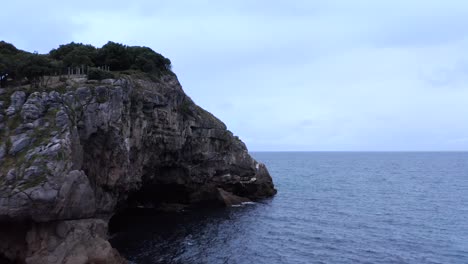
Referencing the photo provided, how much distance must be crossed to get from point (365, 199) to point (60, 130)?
2313 inches

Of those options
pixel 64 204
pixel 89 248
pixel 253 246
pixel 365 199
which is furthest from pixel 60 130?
pixel 365 199

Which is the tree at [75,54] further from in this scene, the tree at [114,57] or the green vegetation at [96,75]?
the green vegetation at [96,75]

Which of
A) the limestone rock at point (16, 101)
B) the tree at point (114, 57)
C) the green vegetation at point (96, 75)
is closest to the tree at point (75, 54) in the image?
the tree at point (114, 57)

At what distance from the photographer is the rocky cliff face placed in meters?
33.7

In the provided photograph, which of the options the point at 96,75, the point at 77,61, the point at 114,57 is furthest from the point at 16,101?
the point at 114,57

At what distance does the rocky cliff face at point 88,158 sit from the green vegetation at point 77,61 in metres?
3.17

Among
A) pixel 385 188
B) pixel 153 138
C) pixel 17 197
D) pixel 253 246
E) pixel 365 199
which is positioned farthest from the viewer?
pixel 385 188

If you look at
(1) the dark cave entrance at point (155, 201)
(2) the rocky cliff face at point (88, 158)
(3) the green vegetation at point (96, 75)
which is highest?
(3) the green vegetation at point (96, 75)

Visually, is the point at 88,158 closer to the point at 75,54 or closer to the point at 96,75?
the point at 96,75

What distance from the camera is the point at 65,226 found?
116 ft

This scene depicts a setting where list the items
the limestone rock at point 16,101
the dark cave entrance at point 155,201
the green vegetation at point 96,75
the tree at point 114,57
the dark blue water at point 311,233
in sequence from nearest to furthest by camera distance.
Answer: the limestone rock at point 16,101
the dark blue water at point 311,233
the green vegetation at point 96,75
the tree at point 114,57
the dark cave entrance at point 155,201

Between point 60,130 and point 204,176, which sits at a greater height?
point 60,130

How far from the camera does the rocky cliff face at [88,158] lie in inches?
1326

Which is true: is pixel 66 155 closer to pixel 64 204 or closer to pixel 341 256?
pixel 64 204
